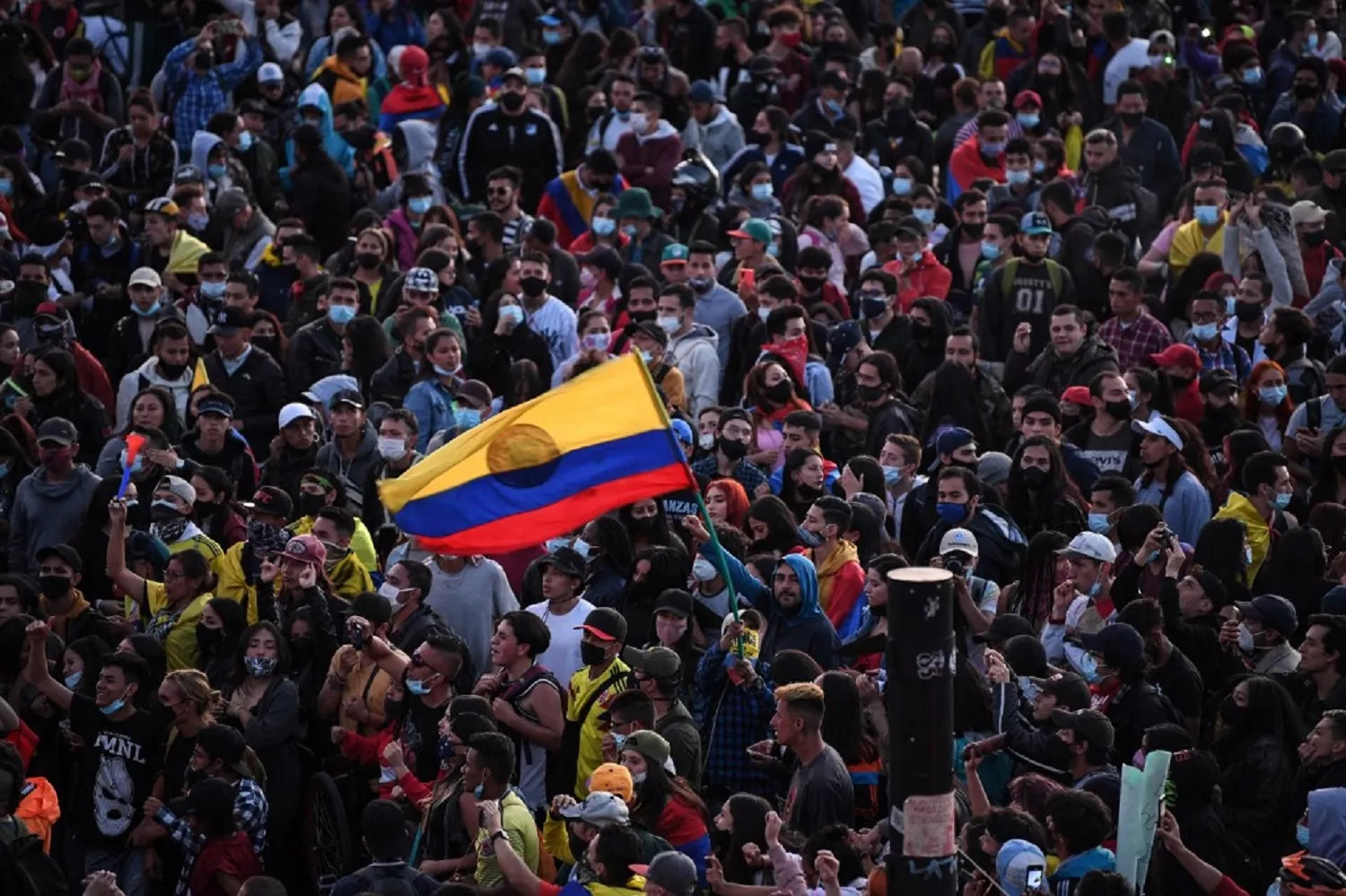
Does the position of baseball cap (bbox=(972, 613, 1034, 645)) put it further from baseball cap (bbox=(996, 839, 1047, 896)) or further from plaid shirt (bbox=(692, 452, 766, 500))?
plaid shirt (bbox=(692, 452, 766, 500))

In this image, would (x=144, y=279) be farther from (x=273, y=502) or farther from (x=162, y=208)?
(x=273, y=502)

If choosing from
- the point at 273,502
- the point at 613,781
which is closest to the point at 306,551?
the point at 273,502

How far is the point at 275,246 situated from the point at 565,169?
13.6 feet

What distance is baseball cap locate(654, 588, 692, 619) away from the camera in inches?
511

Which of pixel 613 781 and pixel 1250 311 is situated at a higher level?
pixel 613 781

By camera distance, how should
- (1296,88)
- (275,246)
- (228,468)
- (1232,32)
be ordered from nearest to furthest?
(228,468)
(275,246)
(1296,88)
(1232,32)

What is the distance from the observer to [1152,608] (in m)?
12.4

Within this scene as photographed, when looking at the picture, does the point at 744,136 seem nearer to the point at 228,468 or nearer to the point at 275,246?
the point at 275,246

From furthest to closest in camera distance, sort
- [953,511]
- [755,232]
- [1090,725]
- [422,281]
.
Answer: [755,232], [422,281], [953,511], [1090,725]

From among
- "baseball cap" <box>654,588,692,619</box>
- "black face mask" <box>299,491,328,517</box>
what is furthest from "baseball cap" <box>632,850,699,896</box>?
"black face mask" <box>299,491,328,517</box>

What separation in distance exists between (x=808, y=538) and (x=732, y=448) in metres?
1.54

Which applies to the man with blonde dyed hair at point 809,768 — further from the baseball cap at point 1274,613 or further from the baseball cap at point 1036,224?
the baseball cap at point 1036,224

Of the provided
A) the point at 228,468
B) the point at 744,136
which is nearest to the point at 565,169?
the point at 744,136

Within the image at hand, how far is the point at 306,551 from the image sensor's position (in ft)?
45.0
